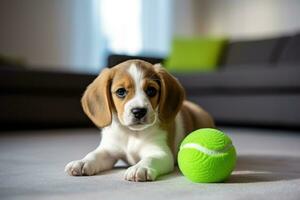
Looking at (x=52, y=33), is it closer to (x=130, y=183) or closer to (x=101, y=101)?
(x=101, y=101)

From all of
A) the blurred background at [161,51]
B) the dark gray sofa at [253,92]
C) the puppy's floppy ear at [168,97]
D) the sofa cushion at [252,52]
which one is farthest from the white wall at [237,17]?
the puppy's floppy ear at [168,97]

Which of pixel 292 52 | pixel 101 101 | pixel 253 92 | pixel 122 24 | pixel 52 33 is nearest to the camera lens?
pixel 101 101

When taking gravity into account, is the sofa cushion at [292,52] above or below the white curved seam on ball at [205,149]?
below

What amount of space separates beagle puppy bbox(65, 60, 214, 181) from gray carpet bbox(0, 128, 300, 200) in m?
0.06

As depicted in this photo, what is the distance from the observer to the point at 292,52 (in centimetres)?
411

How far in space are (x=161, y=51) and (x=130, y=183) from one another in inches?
203

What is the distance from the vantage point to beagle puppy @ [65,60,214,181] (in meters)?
1.39

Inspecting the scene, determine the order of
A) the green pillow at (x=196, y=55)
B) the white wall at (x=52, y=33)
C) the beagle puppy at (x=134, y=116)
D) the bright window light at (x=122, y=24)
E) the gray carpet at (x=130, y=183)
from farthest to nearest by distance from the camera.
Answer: the bright window light at (x=122, y=24) < the white wall at (x=52, y=33) < the green pillow at (x=196, y=55) < the beagle puppy at (x=134, y=116) < the gray carpet at (x=130, y=183)

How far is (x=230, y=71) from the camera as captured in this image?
3.38m

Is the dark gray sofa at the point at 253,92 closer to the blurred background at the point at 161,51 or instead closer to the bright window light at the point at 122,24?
the blurred background at the point at 161,51

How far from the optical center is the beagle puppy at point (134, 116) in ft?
4.56

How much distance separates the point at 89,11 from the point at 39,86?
104 inches

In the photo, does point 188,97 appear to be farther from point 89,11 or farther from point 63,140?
point 89,11

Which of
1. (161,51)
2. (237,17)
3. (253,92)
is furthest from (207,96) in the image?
(237,17)
